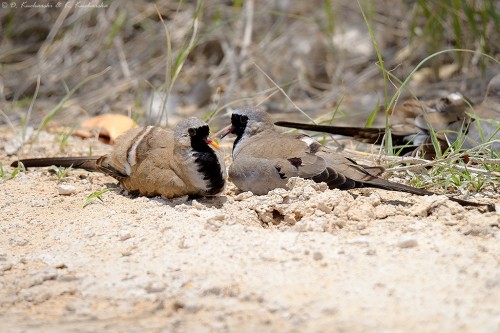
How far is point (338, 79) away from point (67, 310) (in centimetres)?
491

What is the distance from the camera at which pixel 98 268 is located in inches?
119

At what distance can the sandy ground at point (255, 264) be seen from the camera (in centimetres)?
246

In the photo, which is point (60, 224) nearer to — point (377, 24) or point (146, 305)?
point (146, 305)

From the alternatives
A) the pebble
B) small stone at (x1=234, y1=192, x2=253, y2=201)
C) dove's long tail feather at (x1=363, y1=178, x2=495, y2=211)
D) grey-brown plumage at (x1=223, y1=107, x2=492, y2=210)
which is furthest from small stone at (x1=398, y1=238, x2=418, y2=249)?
small stone at (x1=234, y1=192, x2=253, y2=201)

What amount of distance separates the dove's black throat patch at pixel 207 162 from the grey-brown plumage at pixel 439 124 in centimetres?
71

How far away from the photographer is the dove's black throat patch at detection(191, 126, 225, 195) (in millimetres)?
3779

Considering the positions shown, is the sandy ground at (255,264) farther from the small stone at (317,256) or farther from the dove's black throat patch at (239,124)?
the dove's black throat patch at (239,124)

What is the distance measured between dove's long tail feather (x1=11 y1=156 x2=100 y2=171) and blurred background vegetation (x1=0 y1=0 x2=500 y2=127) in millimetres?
1785

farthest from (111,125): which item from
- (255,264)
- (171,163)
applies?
(255,264)

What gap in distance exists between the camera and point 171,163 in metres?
3.91

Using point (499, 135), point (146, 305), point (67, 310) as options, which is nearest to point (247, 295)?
point (146, 305)

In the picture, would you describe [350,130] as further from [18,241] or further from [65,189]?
[18,241]

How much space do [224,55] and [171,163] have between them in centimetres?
368

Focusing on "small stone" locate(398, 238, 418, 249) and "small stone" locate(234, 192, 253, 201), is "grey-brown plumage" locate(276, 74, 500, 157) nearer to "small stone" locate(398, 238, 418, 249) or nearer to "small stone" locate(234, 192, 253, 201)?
"small stone" locate(234, 192, 253, 201)
